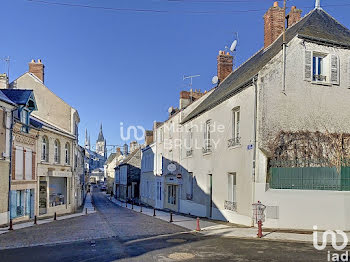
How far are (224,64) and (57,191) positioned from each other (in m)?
16.5

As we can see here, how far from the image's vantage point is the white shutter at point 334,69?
15.8 meters

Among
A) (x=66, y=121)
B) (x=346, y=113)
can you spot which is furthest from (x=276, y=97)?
(x=66, y=121)

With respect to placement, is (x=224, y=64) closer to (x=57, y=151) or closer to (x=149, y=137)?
(x=57, y=151)

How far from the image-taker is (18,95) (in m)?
19.7

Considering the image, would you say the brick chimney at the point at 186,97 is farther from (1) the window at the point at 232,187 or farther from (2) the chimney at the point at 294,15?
(1) the window at the point at 232,187

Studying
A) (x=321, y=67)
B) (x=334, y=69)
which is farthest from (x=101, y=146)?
(x=334, y=69)

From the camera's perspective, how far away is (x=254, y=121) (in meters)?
14.8

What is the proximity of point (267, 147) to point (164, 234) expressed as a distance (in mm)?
5780

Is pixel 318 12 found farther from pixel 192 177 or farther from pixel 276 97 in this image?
pixel 192 177

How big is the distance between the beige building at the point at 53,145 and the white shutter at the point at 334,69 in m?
17.1

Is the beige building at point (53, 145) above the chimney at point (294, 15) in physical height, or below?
below

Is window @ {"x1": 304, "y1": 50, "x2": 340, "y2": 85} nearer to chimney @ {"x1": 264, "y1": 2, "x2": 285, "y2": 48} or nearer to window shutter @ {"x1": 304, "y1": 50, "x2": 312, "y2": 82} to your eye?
window shutter @ {"x1": 304, "y1": 50, "x2": 312, "y2": 82}

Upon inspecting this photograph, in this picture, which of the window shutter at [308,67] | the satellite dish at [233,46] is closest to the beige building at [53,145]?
the satellite dish at [233,46]

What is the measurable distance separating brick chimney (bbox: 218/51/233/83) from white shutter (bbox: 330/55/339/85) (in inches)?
454
